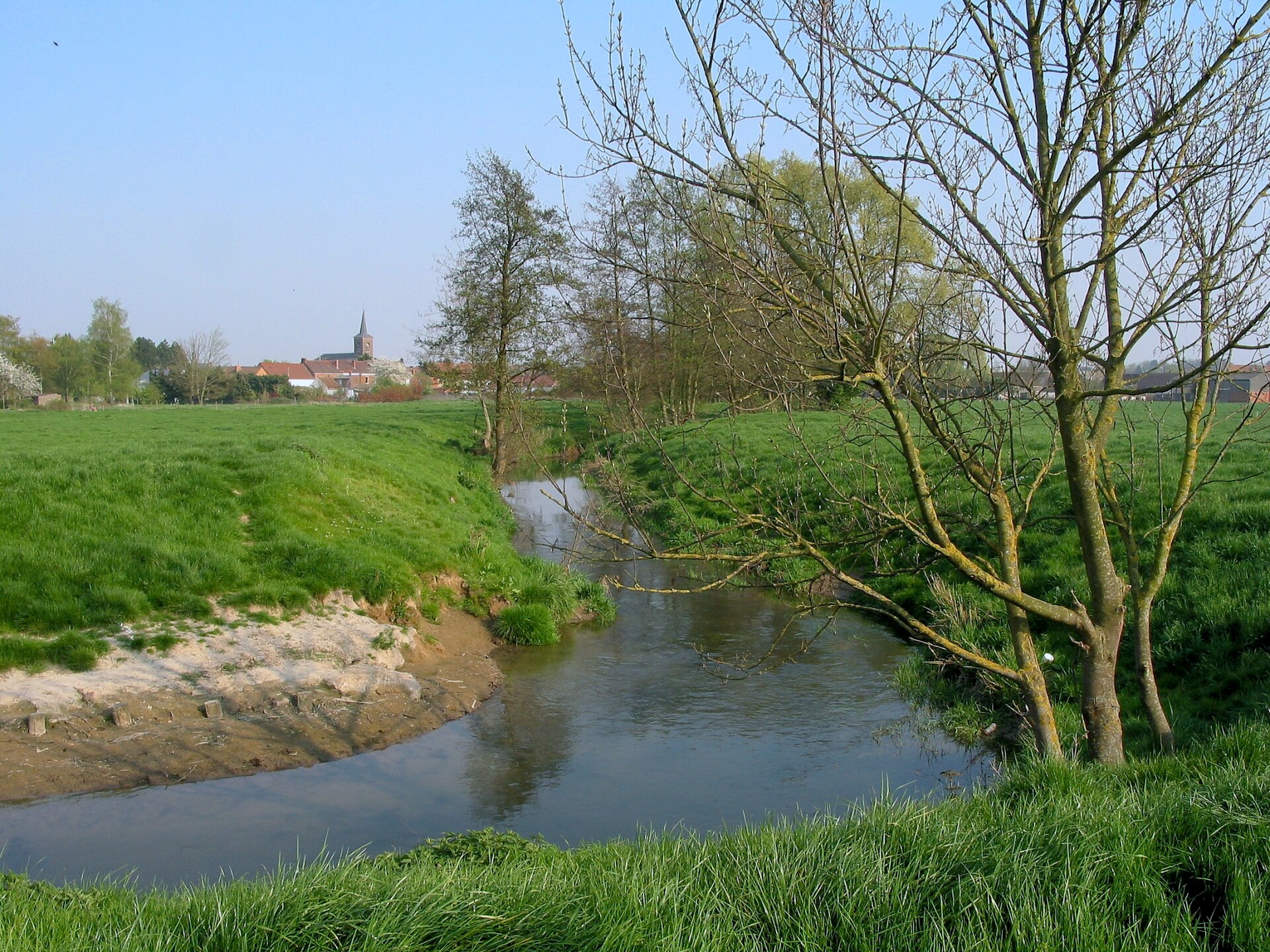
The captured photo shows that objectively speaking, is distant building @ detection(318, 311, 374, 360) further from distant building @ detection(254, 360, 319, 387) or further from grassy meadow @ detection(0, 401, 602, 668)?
grassy meadow @ detection(0, 401, 602, 668)

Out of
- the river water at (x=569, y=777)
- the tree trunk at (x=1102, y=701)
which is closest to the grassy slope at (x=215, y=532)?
the river water at (x=569, y=777)

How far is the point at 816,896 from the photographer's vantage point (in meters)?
3.31

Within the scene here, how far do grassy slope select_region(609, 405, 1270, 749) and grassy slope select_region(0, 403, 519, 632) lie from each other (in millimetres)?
4790

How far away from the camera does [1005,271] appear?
5.04m

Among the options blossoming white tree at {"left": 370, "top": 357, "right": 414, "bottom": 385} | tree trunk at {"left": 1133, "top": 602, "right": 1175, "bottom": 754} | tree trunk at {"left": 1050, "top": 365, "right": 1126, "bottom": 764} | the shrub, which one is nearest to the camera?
tree trunk at {"left": 1050, "top": 365, "right": 1126, "bottom": 764}

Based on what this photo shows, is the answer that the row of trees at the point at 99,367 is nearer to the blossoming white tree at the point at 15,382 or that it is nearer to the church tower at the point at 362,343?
the blossoming white tree at the point at 15,382

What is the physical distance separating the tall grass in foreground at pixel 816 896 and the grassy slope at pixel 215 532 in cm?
643

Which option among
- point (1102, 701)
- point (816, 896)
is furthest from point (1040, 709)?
point (816, 896)

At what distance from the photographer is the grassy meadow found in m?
9.44

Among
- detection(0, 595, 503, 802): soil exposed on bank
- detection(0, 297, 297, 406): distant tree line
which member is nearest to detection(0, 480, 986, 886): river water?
detection(0, 595, 503, 802): soil exposed on bank

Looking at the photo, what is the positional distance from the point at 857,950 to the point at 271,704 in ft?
23.0

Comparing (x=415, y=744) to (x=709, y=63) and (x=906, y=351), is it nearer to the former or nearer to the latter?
(x=906, y=351)

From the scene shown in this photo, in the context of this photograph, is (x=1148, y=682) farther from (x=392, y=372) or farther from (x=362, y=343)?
(x=362, y=343)

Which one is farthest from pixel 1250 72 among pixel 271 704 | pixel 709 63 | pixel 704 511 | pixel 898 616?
pixel 704 511
